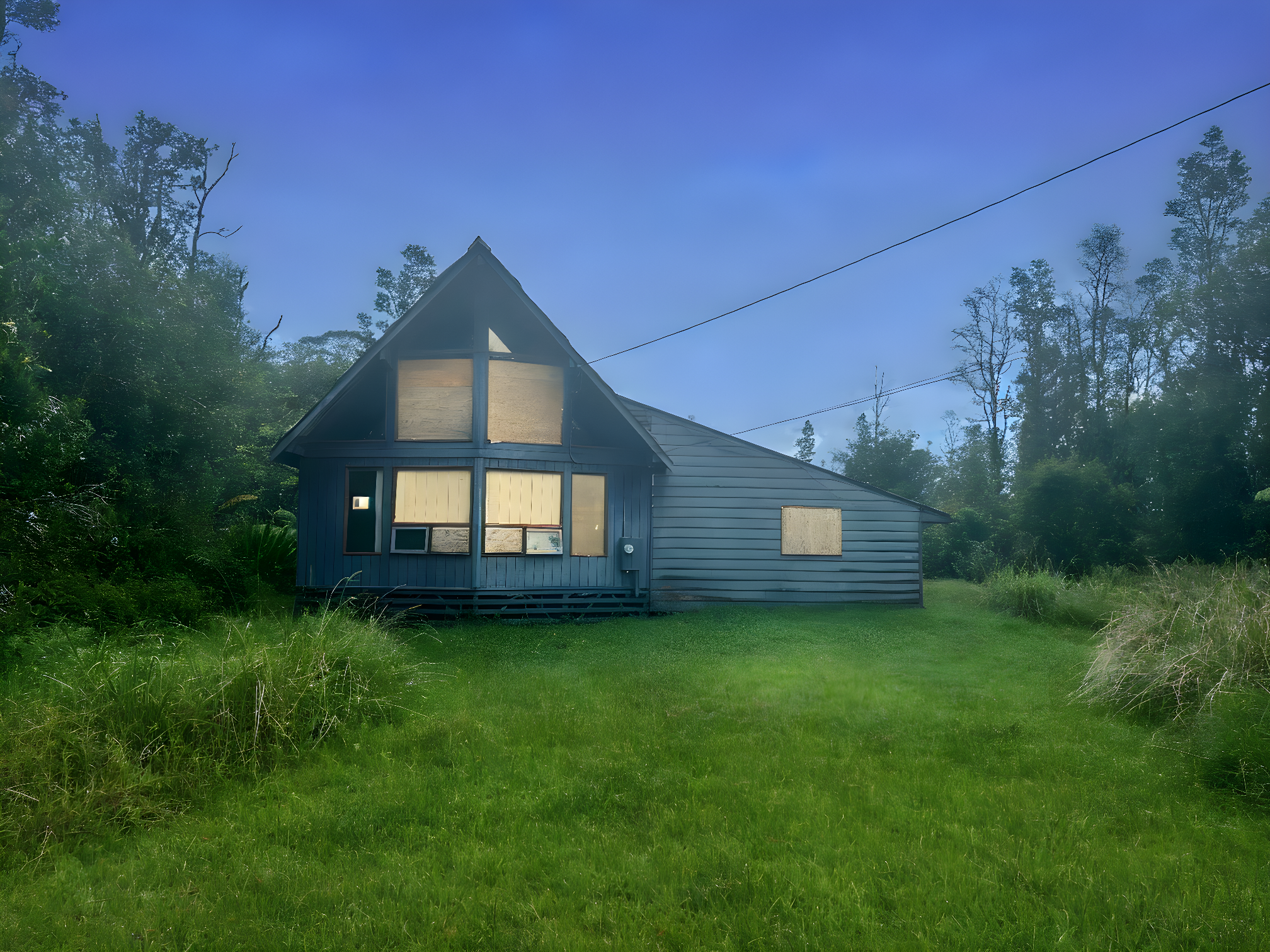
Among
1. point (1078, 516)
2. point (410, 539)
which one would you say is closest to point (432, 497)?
point (410, 539)

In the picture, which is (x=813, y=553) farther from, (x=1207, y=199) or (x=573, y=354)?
(x=1207, y=199)

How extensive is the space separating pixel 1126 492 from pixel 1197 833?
21.4m

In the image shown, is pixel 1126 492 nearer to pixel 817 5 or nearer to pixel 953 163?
pixel 953 163

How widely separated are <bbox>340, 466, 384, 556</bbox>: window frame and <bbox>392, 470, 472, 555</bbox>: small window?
0.26m

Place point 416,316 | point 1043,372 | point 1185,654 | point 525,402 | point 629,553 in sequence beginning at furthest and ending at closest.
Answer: point 1043,372, point 629,553, point 525,402, point 416,316, point 1185,654

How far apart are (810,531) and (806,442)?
45.0 metres

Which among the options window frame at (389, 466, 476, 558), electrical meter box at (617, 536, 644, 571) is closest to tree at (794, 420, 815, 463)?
electrical meter box at (617, 536, 644, 571)

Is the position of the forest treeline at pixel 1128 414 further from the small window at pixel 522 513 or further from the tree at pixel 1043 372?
the small window at pixel 522 513

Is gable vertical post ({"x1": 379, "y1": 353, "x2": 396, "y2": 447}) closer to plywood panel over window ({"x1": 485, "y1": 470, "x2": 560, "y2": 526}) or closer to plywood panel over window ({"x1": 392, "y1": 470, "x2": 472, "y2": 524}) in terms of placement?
plywood panel over window ({"x1": 392, "y1": 470, "x2": 472, "y2": 524})

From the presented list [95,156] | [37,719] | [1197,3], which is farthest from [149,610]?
[95,156]

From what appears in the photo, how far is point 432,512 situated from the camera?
1224cm

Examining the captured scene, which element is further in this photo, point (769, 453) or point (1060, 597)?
point (769, 453)

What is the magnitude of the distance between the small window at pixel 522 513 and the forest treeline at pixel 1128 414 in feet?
52.6

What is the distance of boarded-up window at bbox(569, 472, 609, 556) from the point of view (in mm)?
12914
